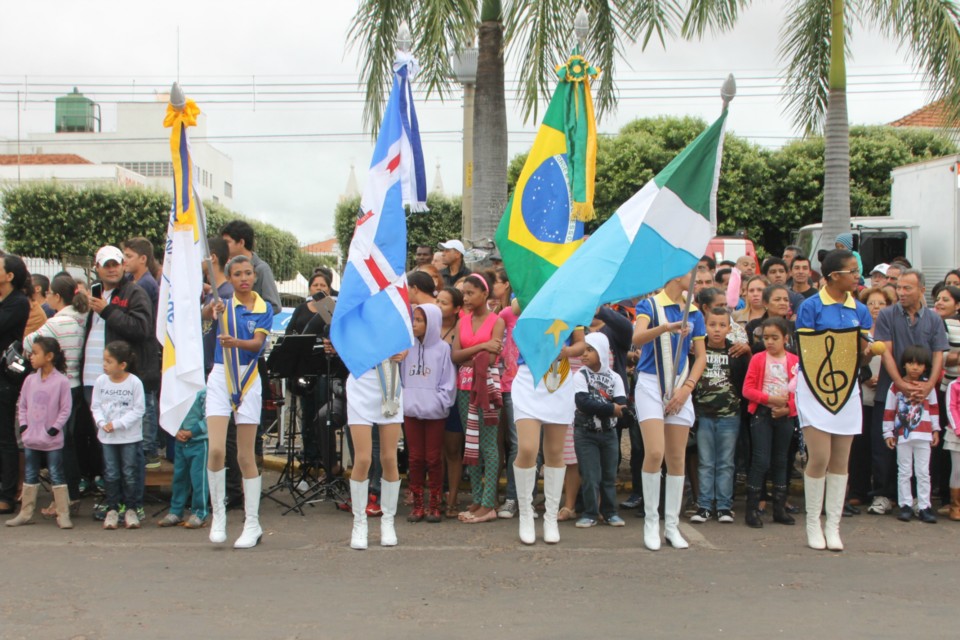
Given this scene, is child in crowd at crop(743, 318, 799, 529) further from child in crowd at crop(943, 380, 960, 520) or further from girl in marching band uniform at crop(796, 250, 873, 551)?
child in crowd at crop(943, 380, 960, 520)

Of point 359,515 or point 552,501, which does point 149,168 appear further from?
point 552,501

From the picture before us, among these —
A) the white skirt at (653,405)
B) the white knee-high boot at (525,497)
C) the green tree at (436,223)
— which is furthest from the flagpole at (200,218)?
the green tree at (436,223)

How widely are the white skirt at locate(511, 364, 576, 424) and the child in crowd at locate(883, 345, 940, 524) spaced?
3.06 meters

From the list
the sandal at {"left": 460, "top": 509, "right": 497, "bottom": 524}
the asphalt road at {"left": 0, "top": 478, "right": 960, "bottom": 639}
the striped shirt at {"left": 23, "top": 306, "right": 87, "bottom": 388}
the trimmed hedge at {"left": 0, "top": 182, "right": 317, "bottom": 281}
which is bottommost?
the asphalt road at {"left": 0, "top": 478, "right": 960, "bottom": 639}

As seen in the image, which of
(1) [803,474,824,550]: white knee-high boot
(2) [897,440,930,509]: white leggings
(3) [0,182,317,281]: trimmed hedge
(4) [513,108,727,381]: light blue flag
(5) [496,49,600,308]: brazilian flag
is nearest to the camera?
(4) [513,108,727,381]: light blue flag

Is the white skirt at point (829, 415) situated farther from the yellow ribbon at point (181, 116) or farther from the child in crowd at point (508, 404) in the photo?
the yellow ribbon at point (181, 116)

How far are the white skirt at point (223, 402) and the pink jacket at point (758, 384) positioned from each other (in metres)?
3.90

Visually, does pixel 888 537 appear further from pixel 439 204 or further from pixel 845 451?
pixel 439 204

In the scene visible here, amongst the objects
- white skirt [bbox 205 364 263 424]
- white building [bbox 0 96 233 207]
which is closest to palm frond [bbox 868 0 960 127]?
white skirt [bbox 205 364 263 424]

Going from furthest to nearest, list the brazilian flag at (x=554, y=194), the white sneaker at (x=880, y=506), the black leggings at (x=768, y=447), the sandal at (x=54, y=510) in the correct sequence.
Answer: the white sneaker at (x=880, y=506) < the sandal at (x=54, y=510) < the black leggings at (x=768, y=447) < the brazilian flag at (x=554, y=194)

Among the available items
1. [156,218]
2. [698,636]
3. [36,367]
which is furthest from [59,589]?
[156,218]

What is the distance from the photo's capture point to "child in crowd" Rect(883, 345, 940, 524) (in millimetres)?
8016

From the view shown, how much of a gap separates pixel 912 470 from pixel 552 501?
3294 millimetres

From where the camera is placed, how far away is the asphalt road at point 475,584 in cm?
521
